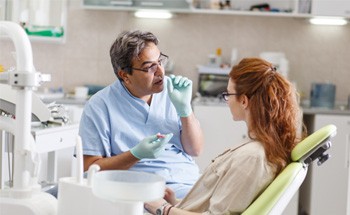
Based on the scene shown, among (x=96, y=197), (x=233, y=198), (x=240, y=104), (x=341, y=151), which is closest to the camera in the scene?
(x=96, y=197)

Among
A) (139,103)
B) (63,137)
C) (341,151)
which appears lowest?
(341,151)

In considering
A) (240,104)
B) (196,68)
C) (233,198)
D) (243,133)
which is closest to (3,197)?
(233,198)

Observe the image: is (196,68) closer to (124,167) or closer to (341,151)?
(341,151)

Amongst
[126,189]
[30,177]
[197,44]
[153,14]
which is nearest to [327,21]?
[197,44]

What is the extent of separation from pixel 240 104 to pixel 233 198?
1.11ft

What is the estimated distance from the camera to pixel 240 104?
6.84ft

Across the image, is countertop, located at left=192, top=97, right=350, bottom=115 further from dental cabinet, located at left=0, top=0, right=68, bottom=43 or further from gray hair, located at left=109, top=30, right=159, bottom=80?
gray hair, located at left=109, top=30, right=159, bottom=80

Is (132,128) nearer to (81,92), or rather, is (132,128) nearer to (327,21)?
(81,92)

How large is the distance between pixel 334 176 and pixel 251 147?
8.74 feet

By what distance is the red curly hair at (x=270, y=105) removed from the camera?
2006mm

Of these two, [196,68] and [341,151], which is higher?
[196,68]

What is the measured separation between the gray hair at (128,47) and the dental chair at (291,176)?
821mm

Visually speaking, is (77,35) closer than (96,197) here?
No

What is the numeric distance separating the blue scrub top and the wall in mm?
2556
